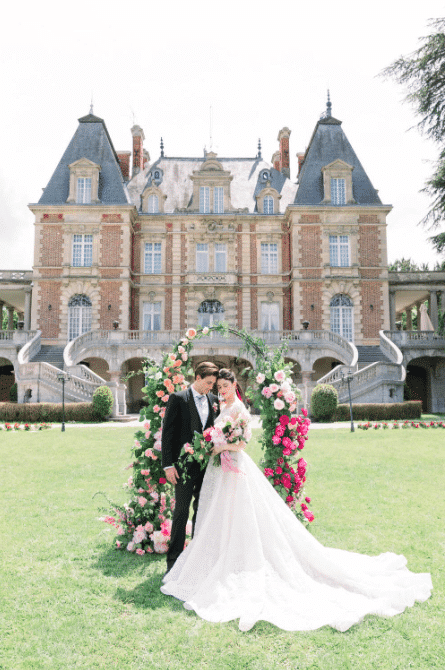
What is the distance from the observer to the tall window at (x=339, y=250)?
92.6ft

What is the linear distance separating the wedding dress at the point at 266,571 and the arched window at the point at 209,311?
2413 cm

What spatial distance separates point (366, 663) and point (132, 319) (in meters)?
26.6

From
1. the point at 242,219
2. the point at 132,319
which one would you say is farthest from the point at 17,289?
the point at 242,219

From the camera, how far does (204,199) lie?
97.4ft

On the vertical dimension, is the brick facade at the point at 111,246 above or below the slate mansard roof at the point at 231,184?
below

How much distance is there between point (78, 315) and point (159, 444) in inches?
922

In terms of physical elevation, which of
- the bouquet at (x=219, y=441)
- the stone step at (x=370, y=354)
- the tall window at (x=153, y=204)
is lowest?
the bouquet at (x=219, y=441)

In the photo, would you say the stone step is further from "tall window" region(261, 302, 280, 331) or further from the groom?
the groom

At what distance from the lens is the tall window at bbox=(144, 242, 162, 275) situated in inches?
1155

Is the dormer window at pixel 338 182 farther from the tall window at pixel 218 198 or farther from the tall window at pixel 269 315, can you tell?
the tall window at pixel 269 315

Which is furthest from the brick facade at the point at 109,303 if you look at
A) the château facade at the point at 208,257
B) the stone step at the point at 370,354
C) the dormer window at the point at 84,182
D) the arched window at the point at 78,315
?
the stone step at the point at 370,354

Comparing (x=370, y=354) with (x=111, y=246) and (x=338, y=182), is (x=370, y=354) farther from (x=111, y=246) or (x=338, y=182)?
(x=111, y=246)

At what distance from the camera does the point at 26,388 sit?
21.8 meters

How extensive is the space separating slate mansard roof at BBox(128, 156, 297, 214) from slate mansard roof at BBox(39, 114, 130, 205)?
1767mm
